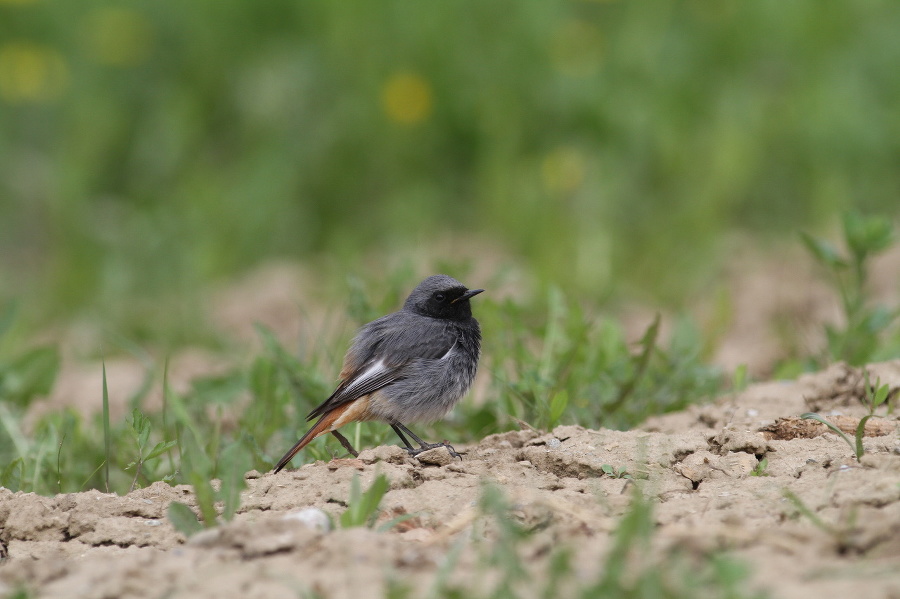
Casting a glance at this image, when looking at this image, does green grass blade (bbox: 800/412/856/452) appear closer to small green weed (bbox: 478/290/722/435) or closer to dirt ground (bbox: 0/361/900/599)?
dirt ground (bbox: 0/361/900/599)

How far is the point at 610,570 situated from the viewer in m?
2.36

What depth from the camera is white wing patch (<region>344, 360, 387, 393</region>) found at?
4469 mm

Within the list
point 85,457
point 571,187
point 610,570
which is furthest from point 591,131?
point 610,570

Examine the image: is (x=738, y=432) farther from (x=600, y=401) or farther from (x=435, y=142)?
(x=435, y=142)

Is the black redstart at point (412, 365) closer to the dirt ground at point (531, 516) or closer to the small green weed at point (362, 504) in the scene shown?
the dirt ground at point (531, 516)

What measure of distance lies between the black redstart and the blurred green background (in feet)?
10.4

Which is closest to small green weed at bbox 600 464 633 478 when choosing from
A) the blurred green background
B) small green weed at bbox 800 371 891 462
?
small green weed at bbox 800 371 891 462

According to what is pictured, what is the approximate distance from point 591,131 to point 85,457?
19.1 feet

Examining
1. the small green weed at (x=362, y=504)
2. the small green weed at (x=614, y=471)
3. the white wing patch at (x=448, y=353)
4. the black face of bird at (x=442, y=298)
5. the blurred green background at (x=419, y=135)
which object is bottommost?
the small green weed at (x=614, y=471)

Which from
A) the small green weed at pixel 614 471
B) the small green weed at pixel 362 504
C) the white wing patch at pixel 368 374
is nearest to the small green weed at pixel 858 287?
the small green weed at pixel 614 471

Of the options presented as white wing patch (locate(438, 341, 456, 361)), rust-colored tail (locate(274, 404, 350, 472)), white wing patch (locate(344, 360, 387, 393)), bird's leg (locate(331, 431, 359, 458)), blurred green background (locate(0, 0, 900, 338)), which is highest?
blurred green background (locate(0, 0, 900, 338))

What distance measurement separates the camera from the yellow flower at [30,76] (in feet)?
33.0

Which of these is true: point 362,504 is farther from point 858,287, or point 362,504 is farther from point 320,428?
point 858,287

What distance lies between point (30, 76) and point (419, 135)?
370 cm
